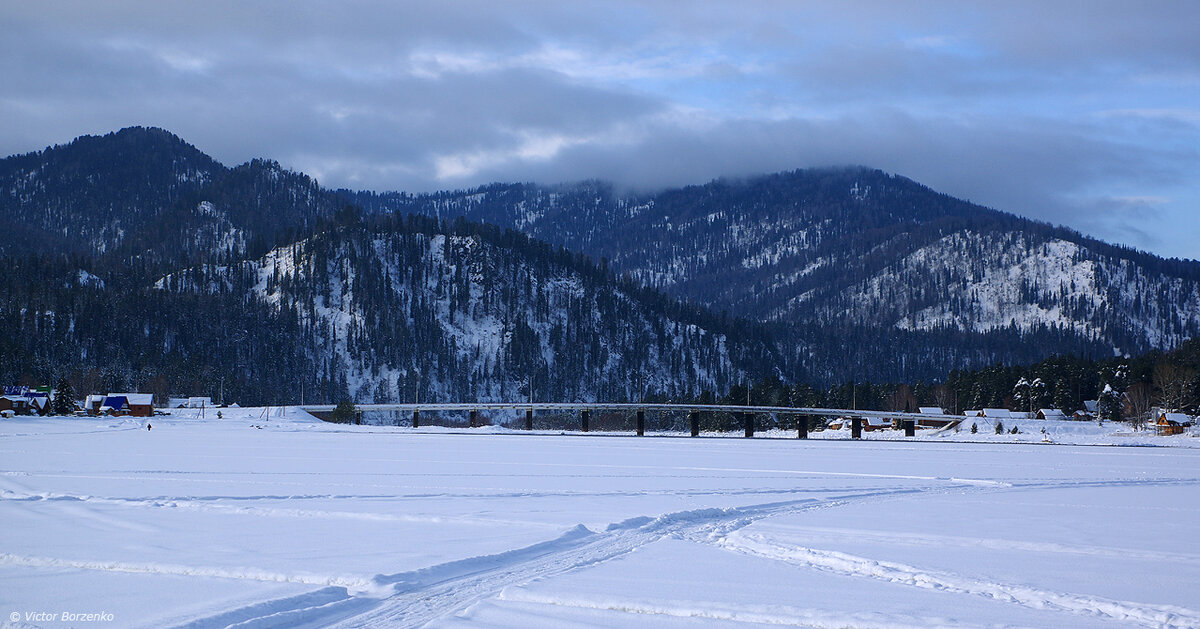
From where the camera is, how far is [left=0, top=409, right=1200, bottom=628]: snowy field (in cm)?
1290

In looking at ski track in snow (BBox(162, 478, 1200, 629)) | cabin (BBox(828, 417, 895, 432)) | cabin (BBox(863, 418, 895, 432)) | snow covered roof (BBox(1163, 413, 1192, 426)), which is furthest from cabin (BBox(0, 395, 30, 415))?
snow covered roof (BBox(1163, 413, 1192, 426))

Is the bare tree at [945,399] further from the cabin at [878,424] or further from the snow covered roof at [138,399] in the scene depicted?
the snow covered roof at [138,399]

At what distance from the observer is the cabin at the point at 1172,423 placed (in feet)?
366

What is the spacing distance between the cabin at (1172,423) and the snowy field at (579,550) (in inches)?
3458

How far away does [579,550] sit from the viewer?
18.0m

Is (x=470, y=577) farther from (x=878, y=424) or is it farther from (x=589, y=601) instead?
(x=878, y=424)

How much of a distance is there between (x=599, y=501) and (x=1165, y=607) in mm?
15619

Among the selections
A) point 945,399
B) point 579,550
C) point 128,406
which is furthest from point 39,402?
point 945,399

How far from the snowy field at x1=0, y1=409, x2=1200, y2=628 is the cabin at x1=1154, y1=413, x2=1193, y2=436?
8784 cm

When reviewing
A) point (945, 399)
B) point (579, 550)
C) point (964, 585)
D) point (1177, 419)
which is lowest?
point (579, 550)

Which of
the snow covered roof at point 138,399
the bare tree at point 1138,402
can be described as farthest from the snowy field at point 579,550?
the bare tree at point 1138,402

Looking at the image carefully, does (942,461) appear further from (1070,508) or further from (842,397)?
(842,397)

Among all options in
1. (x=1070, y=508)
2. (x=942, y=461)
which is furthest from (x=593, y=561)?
(x=942, y=461)

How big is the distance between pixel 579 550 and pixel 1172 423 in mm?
118003
